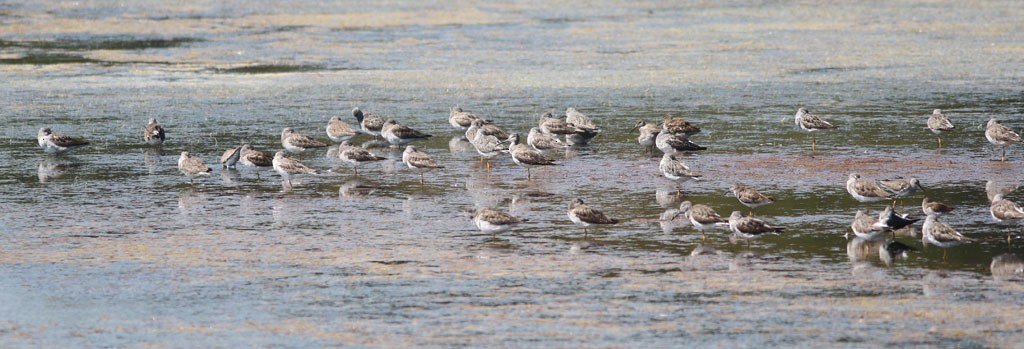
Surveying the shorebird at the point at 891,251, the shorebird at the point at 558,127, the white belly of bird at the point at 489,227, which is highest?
the shorebird at the point at 558,127

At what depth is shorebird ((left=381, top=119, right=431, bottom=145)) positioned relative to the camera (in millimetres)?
23734

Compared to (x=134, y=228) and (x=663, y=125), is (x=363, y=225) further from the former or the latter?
(x=663, y=125)

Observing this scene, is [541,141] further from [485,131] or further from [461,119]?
[461,119]

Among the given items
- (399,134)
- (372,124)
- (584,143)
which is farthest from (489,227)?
(372,124)

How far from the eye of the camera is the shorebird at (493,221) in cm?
1535

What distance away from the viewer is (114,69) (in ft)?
117

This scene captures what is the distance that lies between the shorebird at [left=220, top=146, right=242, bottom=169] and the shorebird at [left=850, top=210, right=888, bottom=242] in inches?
388

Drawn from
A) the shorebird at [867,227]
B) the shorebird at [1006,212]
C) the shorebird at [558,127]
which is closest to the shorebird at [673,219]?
the shorebird at [867,227]

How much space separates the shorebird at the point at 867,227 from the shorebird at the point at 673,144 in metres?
7.16

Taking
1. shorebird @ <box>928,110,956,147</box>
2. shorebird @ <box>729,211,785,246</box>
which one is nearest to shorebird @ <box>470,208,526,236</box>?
shorebird @ <box>729,211,785,246</box>

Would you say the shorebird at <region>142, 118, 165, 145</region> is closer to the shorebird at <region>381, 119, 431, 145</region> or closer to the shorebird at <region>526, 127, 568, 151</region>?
the shorebird at <region>381, 119, 431, 145</region>

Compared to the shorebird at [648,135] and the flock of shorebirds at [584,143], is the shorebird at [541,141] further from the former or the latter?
the shorebird at [648,135]

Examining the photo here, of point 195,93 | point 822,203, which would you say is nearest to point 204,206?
point 822,203

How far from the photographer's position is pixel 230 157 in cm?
2123
